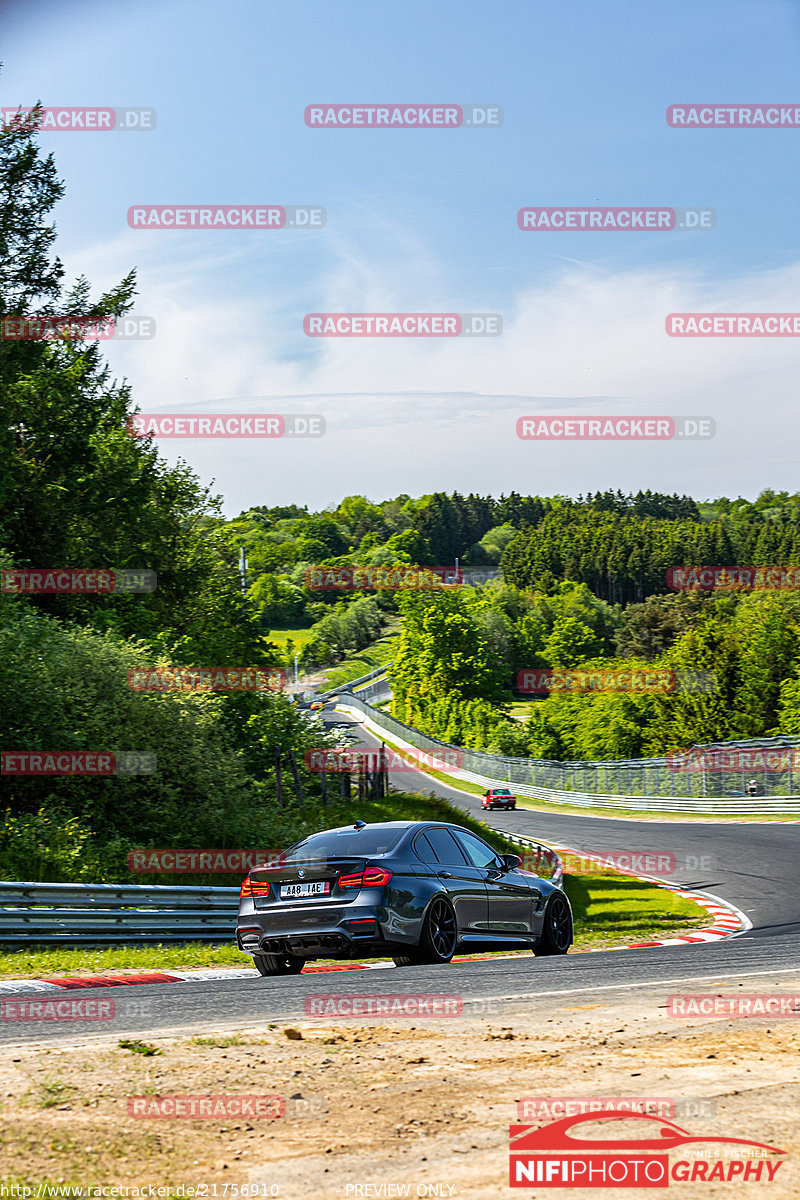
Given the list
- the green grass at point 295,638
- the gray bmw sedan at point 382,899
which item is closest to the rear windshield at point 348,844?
the gray bmw sedan at point 382,899

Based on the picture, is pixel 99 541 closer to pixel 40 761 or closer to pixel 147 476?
pixel 147 476

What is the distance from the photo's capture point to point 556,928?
12680 mm

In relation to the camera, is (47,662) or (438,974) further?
(47,662)

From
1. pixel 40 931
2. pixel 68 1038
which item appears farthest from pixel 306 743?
pixel 68 1038

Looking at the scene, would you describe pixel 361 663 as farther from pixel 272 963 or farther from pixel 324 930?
pixel 324 930

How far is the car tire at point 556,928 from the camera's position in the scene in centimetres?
1241

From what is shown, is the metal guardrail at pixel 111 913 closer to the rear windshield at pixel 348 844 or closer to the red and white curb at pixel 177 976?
the red and white curb at pixel 177 976

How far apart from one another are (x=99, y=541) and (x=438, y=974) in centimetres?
2589

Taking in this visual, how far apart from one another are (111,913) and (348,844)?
472 centimetres

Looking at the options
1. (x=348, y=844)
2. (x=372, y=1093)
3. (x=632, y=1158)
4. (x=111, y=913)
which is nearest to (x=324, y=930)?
(x=348, y=844)

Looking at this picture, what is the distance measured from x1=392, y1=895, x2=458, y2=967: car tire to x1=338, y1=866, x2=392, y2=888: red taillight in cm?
63

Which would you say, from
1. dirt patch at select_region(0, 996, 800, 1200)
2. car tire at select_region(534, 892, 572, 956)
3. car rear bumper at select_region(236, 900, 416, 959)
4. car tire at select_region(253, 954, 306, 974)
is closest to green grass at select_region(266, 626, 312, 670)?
car tire at select_region(534, 892, 572, 956)

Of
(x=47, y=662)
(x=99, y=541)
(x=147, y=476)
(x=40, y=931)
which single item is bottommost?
(x=40, y=931)

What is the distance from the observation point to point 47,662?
67.6 ft
